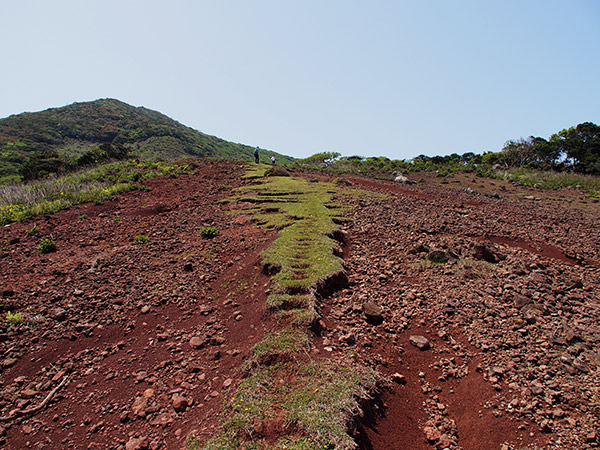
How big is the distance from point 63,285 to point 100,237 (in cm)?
349

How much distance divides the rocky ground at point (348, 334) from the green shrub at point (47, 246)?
176 mm

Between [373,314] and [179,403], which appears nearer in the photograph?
[179,403]

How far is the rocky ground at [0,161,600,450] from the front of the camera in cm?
347

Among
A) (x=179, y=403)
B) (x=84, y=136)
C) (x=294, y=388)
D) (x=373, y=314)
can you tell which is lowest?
(x=179, y=403)

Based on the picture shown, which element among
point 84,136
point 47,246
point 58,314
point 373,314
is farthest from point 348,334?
point 84,136

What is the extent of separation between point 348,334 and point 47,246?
9.03 meters

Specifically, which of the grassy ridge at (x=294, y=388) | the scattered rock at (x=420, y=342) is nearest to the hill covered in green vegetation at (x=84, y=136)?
the grassy ridge at (x=294, y=388)

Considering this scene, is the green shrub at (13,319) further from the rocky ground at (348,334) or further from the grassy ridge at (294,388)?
the grassy ridge at (294,388)

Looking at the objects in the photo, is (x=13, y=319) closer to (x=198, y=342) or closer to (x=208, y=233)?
(x=198, y=342)

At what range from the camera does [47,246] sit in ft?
29.1

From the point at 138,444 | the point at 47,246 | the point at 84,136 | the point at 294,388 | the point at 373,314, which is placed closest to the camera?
the point at 138,444

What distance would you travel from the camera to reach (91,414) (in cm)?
380

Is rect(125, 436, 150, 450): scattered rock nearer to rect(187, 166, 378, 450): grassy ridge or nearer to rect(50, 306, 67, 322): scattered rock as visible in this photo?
rect(187, 166, 378, 450): grassy ridge

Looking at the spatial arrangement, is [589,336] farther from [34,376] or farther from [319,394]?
[34,376]
